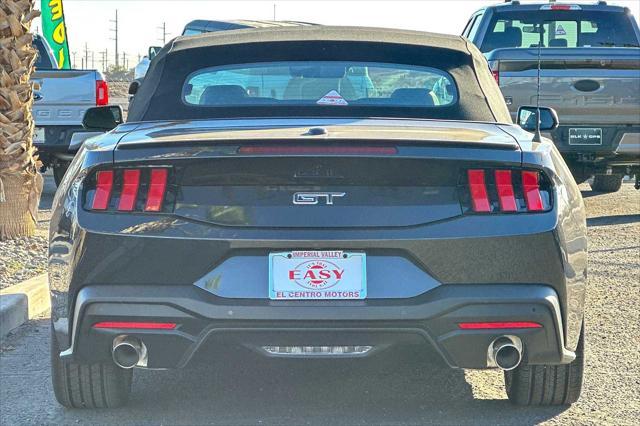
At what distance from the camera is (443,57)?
17.2ft

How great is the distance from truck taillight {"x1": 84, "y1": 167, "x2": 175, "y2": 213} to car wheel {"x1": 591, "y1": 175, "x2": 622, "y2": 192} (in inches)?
469

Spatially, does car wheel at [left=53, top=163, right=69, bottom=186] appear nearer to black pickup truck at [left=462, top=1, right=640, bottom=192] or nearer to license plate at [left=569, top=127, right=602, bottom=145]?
black pickup truck at [left=462, top=1, right=640, bottom=192]

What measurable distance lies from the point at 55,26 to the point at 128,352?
22.0 m

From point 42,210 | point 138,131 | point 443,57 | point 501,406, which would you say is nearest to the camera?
point 138,131

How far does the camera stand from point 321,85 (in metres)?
5.21

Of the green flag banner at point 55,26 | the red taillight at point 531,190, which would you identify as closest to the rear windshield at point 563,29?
the red taillight at point 531,190

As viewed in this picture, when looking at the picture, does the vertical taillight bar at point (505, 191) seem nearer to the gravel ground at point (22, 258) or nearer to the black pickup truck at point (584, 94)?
the gravel ground at point (22, 258)

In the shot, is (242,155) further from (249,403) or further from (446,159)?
(249,403)

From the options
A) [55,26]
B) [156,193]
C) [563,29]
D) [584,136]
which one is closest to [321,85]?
[156,193]

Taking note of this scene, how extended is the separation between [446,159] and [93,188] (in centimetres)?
132

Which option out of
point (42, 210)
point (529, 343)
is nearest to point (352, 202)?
point (529, 343)

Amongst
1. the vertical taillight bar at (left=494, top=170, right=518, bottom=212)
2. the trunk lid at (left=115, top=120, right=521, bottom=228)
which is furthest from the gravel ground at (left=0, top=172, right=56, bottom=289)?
the vertical taillight bar at (left=494, top=170, right=518, bottom=212)

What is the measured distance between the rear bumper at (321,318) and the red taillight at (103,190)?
0.31m

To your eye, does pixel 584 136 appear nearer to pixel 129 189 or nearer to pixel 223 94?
pixel 223 94
